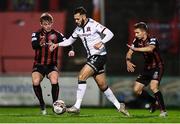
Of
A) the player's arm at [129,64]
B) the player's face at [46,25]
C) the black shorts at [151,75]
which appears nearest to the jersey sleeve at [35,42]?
the player's face at [46,25]

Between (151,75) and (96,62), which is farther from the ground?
(96,62)

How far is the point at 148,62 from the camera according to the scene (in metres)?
15.5

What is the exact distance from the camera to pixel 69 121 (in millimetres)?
13594

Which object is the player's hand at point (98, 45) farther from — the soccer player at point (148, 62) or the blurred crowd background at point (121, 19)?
the blurred crowd background at point (121, 19)

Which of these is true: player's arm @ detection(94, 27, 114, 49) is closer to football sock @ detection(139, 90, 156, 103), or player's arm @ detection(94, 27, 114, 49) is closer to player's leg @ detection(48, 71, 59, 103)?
player's leg @ detection(48, 71, 59, 103)

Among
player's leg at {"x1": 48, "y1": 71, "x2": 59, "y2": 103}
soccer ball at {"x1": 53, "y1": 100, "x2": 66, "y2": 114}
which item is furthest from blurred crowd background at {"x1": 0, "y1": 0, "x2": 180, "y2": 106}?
soccer ball at {"x1": 53, "y1": 100, "x2": 66, "y2": 114}

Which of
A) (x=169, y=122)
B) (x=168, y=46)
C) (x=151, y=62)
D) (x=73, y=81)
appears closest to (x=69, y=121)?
(x=169, y=122)

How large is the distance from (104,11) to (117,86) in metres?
2.63

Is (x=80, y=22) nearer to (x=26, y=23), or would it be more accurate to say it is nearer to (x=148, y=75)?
(x=148, y=75)

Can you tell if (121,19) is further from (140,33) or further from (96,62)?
(96,62)

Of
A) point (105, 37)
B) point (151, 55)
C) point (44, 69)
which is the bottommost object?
point (44, 69)

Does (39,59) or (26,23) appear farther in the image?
(26,23)

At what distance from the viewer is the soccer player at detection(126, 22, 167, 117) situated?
49.4 ft

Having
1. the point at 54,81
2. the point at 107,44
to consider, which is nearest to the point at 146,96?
the point at 54,81
